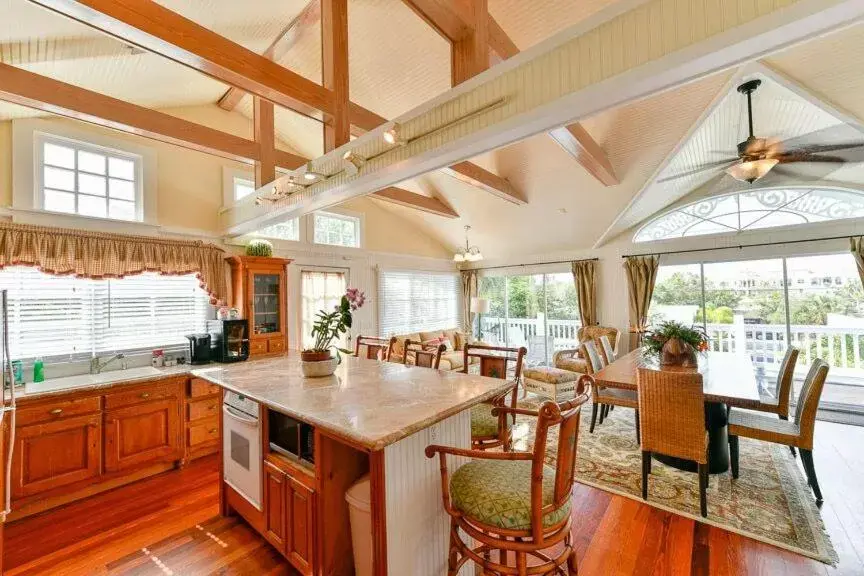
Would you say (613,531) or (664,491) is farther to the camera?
(664,491)

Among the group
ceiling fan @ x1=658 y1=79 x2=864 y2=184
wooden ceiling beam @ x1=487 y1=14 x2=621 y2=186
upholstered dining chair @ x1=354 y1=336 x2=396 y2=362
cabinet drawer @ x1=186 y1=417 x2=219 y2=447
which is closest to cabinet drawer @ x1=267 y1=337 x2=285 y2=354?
cabinet drawer @ x1=186 y1=417 x2=219 y2=447

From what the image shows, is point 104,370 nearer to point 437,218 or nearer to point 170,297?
point 170,297

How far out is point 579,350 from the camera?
4.97 meters

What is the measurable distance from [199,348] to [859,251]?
756 cm

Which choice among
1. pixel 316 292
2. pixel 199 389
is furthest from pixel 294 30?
pixel 199 389

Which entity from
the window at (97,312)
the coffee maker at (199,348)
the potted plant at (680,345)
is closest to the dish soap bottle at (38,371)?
the window at (97,312)

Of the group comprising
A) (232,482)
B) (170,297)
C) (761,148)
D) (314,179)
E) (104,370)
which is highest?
(761,148)

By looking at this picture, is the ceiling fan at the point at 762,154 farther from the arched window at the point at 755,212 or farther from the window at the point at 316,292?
the window at the point at 316,292

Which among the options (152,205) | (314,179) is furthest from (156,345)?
(314,179)

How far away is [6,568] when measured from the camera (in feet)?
6.80

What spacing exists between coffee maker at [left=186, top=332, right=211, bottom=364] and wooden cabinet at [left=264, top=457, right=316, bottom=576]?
228 cm

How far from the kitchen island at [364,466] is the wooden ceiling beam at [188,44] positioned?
72.4 inches

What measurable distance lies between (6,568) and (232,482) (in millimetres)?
1252

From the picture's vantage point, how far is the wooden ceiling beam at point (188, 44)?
156 cm
